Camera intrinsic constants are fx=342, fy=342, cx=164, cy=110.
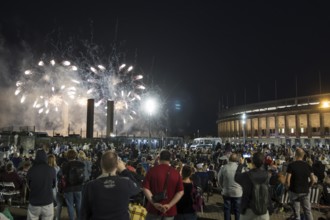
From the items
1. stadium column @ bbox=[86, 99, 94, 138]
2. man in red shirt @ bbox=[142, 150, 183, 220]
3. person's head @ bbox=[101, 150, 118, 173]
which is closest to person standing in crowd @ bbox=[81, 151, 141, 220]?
person's head @ bbox=[101, 150, 118, 173]

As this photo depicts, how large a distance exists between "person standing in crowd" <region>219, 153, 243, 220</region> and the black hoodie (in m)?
4.42

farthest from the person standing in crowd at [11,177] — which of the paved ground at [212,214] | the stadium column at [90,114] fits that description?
the stadium column at [90,114]

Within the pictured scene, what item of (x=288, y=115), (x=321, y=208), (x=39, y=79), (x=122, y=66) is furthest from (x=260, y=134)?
(x=321, y=208)

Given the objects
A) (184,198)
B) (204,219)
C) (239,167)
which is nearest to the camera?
(184,198)

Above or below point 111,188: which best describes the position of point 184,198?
below

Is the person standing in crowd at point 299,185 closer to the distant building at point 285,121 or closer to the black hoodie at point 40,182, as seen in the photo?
the black hoodie at point 40,182

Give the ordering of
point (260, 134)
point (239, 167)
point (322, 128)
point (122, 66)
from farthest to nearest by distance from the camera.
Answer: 1. point (260, 134)
2. point (322, 128)
3. point (122, 66)
4. point (239, 167)

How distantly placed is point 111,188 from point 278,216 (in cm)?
888

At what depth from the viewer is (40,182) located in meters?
7.01

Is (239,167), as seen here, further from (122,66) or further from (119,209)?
(122,66)

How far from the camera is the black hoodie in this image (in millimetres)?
6941

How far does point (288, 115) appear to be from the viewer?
80125mm

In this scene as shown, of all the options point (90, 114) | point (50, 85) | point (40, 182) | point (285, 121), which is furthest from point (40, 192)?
point (285, 121)

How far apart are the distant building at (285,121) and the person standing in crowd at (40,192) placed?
57.6 metres
